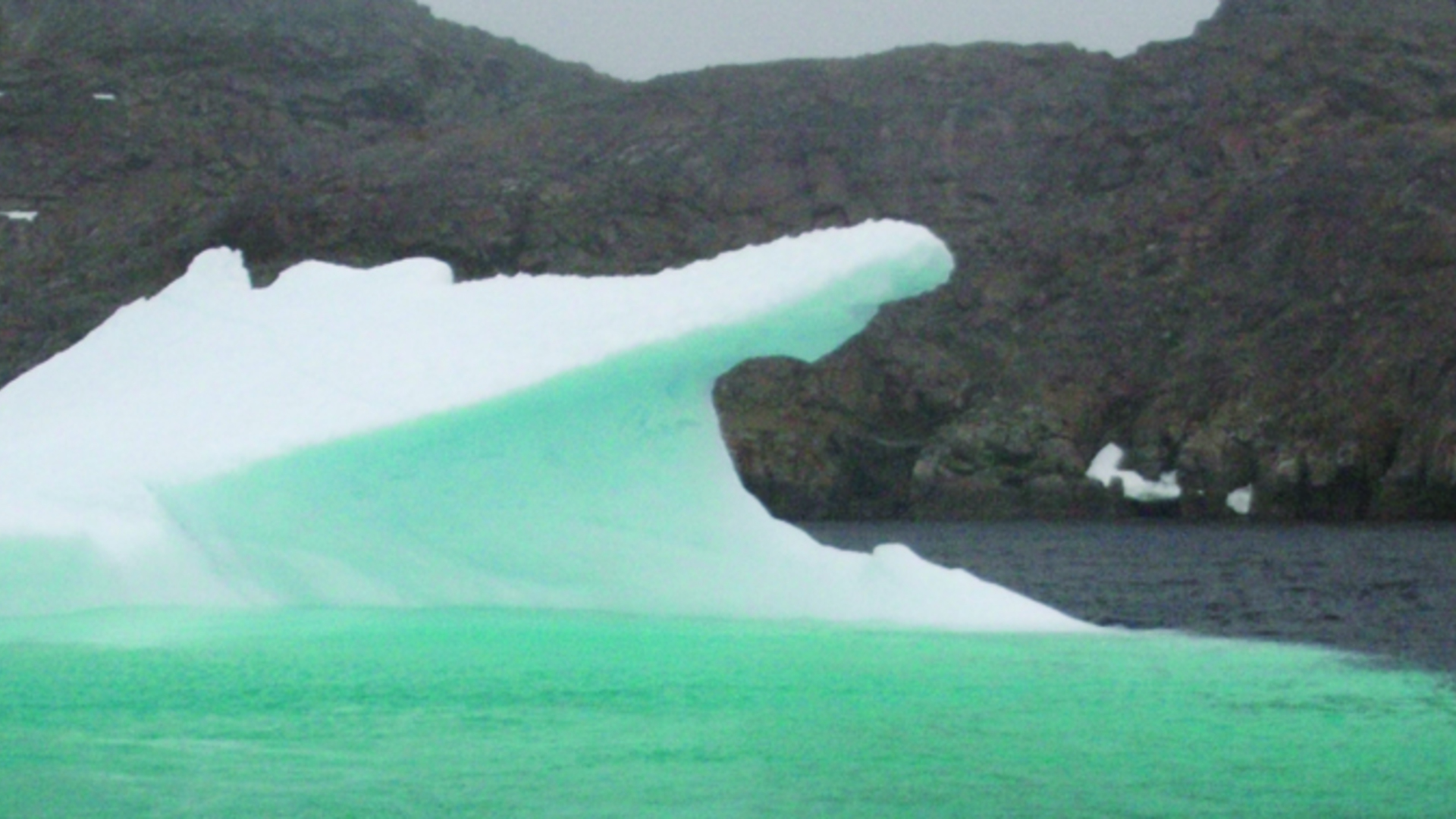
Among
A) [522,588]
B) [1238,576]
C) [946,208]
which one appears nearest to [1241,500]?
[946,208]

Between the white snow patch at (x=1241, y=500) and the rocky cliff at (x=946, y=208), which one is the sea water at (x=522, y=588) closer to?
the rocky cliff at (x=946, y=208)

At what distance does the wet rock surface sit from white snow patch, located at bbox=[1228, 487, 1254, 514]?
242 inches

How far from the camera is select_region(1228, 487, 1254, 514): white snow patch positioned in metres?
60.6

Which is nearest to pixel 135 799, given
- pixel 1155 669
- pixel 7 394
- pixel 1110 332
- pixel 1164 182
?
pixel 1155 669

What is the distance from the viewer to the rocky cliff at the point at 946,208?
219ft

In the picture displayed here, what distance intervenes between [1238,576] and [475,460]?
18.1 metres

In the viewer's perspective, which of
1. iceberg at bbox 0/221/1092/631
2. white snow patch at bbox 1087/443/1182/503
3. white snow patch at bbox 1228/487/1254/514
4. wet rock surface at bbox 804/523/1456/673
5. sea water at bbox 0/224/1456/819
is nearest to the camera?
sea water at bbox 0/224/1456/819

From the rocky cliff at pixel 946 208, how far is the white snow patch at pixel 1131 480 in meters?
0.52

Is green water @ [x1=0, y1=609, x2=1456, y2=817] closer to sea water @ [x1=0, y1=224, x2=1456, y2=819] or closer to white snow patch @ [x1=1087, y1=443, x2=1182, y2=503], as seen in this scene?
sea water @ [x1=0, y1=224, x2=1456, y2=819]

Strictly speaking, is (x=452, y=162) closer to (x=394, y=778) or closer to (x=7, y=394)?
(x=7, y=394)

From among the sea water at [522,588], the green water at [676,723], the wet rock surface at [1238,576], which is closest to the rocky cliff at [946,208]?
the wet rock surface at [1238,576]

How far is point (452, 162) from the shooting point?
282 ft

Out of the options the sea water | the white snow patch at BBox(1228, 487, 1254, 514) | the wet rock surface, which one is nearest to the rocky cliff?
the white snow patch at BBox(1228, 487, 1254, 514)

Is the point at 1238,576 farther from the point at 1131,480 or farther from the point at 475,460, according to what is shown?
the point at 1131,480
